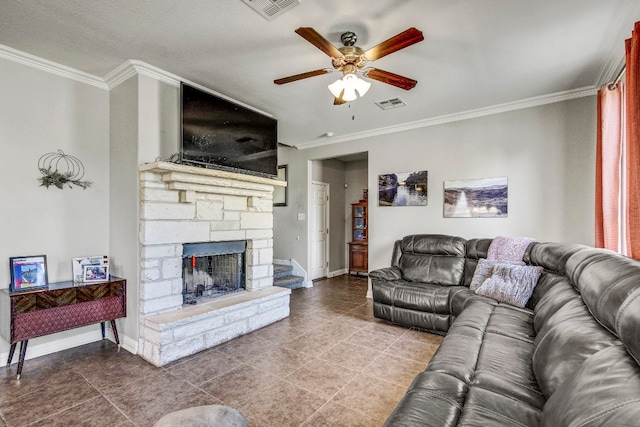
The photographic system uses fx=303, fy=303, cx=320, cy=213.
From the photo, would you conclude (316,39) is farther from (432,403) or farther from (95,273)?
(95,273)

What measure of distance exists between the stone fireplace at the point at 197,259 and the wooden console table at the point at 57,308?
287 millimetres

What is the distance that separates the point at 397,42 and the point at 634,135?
1.72 m

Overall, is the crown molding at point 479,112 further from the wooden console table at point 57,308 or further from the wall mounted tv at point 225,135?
the wooden console table at point 57,308

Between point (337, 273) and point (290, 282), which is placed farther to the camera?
point (337, 273)

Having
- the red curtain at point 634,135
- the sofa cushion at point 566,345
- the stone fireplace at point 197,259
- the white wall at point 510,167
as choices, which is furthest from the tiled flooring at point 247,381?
the red curtain at point 634,135

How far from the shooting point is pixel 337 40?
254 cm

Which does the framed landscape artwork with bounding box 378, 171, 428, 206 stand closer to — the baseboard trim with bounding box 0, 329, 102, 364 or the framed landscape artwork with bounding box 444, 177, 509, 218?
the framed landscape artwork with bounding box 444, 177, 509, 218

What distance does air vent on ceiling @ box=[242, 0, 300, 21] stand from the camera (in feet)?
6.78

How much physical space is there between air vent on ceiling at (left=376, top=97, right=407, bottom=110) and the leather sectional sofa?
230 centimetres

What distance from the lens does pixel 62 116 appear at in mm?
3012

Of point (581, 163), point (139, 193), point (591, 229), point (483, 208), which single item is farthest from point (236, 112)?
point (591, 229)

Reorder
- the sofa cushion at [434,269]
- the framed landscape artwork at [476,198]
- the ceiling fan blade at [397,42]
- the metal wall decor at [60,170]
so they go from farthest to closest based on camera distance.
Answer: the framed landscape artwork at [476,198] < the sofa cushion at [434,269] < the metal wall decor at [60,170] < the ceiling fan blade at [397,42]

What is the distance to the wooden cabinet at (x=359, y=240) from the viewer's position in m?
6.78

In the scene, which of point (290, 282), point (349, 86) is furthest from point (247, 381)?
point (290, 282)
